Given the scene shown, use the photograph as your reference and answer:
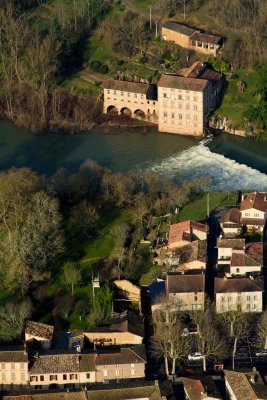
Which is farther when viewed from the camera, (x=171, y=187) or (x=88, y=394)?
(x=171, y=187)

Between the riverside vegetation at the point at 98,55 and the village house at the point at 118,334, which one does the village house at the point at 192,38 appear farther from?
the village house at the point at 118,334

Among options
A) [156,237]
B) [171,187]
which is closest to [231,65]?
[171,187]

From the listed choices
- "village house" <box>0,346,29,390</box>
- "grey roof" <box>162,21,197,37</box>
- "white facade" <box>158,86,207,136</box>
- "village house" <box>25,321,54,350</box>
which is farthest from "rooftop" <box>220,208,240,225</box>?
"grey roof" <box>162,21,197,37</box>

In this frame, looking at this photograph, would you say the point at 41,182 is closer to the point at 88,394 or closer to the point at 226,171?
the point at 226,171

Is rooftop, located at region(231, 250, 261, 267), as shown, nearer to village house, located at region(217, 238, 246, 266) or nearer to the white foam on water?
village house, located at region(217, 238, 246, 266)

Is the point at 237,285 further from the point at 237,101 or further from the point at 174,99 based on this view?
the point at 237,101

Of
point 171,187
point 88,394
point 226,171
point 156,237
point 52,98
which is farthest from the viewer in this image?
point 52,98

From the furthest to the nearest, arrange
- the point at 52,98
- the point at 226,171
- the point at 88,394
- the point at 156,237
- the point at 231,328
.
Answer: the point at 52,98, the point at 226,171, the point at 156,237, the point at 231,328, the point at 88,394
